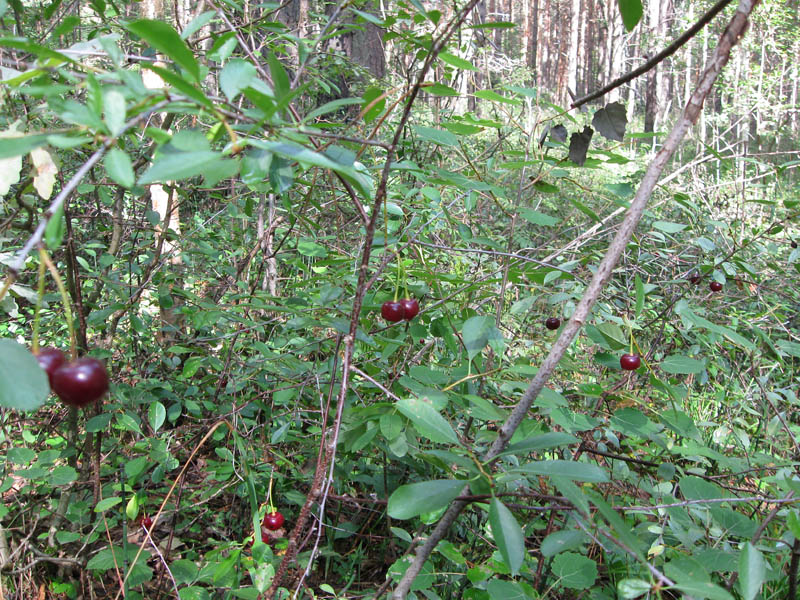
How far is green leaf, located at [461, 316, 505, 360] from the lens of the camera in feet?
3.57

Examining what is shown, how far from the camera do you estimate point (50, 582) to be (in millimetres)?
1816

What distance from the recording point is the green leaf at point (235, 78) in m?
0.62

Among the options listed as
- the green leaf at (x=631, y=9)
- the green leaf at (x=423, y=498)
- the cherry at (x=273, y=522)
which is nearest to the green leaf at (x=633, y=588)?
the green leaf at (x=423, y=498)

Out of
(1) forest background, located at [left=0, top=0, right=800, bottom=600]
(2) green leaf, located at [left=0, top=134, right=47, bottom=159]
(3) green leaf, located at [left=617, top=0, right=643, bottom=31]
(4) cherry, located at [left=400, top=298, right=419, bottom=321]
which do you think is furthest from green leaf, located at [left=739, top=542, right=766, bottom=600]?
(2) green leaf, located at [left=0, top=134, right=47, bottom=159]

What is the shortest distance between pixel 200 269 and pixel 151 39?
2.46 m

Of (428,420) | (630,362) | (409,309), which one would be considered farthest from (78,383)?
(630,362)

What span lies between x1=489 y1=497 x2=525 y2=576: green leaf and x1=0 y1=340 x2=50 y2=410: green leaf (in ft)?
1.85

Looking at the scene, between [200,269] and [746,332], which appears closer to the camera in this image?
[200,269]

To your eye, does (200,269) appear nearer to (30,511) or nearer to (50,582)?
(30,511)

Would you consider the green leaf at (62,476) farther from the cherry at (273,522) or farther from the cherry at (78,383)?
the cherry at (78,383)

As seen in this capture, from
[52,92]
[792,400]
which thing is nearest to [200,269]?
[52,92]

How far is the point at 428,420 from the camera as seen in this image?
879 mm

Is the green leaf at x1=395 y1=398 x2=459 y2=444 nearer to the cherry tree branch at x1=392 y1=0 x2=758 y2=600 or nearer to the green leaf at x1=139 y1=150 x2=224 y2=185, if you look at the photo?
the cherry tree branch at x1=392 y1=0 x2=758 y2=600

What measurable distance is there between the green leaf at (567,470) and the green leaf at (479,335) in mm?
304
